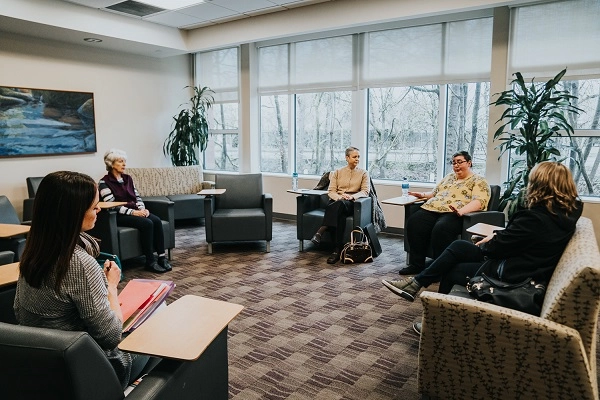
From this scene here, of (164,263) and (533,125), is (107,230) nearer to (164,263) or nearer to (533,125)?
(164,263)

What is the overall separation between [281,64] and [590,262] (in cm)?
529

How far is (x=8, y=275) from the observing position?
79.1 inches

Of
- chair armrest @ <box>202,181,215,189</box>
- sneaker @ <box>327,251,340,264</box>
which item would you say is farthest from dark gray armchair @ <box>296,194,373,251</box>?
chair armrest @ <box>202,181,215,189</box>

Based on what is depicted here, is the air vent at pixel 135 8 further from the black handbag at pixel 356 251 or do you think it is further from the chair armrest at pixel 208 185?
the black handbag at pixel 356 251

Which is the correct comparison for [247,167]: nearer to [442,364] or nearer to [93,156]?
[93,156]

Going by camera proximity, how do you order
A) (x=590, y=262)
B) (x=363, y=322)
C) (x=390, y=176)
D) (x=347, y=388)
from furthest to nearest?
(x=390, y=176) → (x=363, y=322) → (x=347, y=388) → (x=590, y=262)

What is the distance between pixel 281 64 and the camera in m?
6.24

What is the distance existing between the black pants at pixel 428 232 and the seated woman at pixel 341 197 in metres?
0.66

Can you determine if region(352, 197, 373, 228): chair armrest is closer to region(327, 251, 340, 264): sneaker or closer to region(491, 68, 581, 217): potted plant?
region(327, 251, 340, 264): sneaker

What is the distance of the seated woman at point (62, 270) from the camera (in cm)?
128

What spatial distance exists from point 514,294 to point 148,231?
123 inches

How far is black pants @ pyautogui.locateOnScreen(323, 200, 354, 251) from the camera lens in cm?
434

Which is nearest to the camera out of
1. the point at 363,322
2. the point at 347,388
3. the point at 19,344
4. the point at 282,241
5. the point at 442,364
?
the point at 19,344

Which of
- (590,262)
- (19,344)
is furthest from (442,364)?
(19,344)
